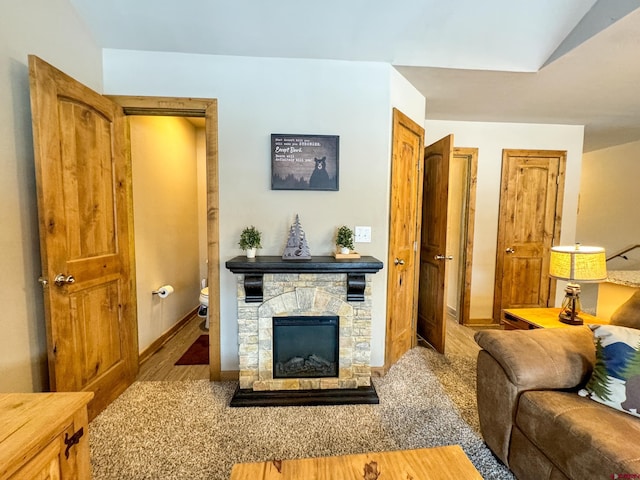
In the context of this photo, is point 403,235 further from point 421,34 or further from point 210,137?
point 210,137

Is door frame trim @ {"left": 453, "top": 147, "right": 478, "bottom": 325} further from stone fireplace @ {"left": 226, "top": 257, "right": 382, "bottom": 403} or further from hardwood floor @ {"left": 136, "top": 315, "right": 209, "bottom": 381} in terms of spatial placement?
hardwood floor @ {"left": 136, "top": 315, "right": 209, "bottom": 381}

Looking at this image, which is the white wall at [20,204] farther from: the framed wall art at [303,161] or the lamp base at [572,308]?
the lamp base at [572,308]

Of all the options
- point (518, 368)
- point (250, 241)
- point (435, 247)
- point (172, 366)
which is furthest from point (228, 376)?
point (435, 247)

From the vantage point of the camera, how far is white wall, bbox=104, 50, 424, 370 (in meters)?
2.05

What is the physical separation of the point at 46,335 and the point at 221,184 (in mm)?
1364

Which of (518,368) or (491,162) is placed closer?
(518,368)

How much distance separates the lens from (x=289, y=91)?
2098 millimetres

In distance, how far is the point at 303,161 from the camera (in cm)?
211

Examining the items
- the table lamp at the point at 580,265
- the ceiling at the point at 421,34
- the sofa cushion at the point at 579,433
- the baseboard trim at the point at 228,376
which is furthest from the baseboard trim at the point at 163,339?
the table lamp at the point at 580,265

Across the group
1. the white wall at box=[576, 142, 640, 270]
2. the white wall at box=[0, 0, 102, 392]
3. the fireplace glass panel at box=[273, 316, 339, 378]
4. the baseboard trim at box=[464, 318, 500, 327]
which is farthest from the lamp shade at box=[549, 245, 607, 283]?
the white wall at box=[576, 142, 640, 270]

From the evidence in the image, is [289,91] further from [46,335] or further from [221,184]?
[46,335]

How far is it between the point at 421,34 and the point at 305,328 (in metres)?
2.24

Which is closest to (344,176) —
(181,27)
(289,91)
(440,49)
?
(289,91)

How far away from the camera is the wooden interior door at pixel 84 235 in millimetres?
1475
